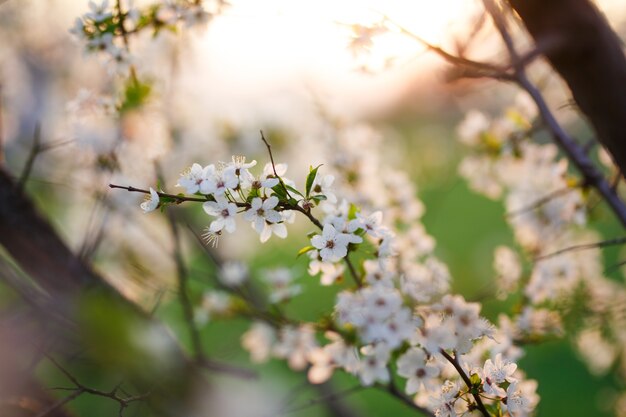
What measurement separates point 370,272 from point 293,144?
8.37 feet

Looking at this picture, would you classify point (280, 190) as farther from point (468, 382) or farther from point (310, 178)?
point (468, 382)

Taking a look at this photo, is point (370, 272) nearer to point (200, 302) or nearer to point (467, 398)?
point (467, 398)

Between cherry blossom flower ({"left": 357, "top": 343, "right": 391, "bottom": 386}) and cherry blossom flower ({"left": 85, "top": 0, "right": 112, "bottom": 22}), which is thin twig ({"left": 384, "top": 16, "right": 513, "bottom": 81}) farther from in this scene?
cherry blossom flower ({"left": 85, "top": 0, "right": 112, "bottom": 22})

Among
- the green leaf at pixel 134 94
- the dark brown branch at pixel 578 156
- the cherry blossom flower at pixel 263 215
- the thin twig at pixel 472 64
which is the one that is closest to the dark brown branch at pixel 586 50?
the thin twig at pixel 472 64

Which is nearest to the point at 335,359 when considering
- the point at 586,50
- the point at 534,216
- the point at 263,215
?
the point at 263,215

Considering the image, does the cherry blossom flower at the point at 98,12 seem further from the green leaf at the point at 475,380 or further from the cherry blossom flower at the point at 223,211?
the green leaf at the point at 475,380

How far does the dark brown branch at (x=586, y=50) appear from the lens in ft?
3.43

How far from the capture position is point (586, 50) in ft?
3.48

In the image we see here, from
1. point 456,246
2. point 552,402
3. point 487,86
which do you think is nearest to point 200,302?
point 487,86

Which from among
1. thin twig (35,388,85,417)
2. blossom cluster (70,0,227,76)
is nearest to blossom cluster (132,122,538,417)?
thin twig (35,388,85,417)

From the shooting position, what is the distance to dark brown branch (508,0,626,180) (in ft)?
3.43

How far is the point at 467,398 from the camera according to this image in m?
1.31

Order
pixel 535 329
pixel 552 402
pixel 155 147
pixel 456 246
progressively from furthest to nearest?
pixel 456 246
pixel 552 402
pixel 155 147
pixel 535 329

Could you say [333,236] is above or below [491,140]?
below
